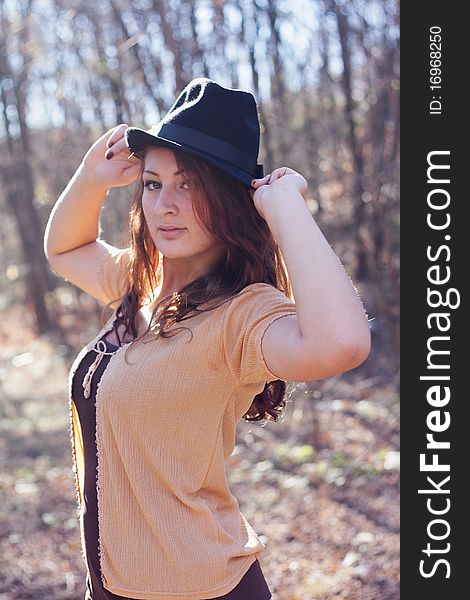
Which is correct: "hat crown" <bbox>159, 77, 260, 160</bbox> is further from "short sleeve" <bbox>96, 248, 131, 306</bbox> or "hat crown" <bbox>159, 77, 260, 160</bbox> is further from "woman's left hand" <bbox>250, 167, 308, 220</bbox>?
"short sleeve" <bbox>96, 248, 131, 306</bbox>

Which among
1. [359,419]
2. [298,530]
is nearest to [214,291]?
[298,530]

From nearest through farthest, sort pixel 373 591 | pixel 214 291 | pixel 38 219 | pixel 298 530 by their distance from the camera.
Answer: pixel 214 291 < pixel 373 591 < pixel 298 530 < pixel 38 219

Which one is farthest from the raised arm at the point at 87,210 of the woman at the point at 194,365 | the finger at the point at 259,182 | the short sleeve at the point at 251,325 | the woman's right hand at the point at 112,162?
the short sleeve at the point at 251,325

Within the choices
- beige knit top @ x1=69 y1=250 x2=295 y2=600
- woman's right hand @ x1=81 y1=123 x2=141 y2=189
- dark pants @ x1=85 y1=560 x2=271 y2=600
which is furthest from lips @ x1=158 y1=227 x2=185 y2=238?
dark pants @ x1=85 y1=560 x2=271 y2=600

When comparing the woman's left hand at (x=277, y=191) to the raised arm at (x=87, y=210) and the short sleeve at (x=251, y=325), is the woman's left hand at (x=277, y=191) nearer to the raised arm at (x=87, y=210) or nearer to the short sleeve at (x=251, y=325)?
the short sleeve at (x=251, y=325)

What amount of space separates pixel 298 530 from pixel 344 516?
305 millimetres

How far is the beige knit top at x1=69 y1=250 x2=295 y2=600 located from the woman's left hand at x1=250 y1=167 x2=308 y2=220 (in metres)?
0.21

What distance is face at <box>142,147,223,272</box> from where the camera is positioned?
199 centimetres

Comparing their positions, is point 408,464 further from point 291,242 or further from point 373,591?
point 291,242

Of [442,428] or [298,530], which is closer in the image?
[442,428]

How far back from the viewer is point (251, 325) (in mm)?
1797

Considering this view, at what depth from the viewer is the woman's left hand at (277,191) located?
179cm

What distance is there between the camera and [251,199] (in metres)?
2.04

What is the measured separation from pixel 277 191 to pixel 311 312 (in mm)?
323
